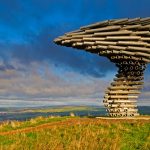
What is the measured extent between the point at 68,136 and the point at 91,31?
8269mm

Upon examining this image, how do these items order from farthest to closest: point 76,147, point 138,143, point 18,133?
point 18,133 < point 138,143 < point 76,147

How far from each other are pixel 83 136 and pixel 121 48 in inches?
311

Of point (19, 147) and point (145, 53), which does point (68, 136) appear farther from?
point (145, 53)

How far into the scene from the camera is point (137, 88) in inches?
1050

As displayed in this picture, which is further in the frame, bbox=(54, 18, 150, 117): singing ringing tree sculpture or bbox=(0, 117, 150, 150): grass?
bbox=(54, 18, 150, 117): singing ringing tree sculpture

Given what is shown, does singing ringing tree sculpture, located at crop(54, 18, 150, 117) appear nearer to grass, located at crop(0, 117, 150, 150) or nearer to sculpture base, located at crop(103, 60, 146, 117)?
sculpture base, located at crop(103, 60, 146, 117)

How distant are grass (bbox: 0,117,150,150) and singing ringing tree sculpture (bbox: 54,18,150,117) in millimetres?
2165

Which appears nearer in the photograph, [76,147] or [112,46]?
[76,147]

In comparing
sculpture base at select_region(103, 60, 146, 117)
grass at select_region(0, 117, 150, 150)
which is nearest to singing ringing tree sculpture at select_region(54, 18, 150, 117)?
sculpture base at select_region(103, 60, 146, 117)

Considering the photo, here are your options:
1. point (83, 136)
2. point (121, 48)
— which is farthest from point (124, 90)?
point (83, 136)

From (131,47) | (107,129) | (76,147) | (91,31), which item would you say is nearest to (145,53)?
(131,47)

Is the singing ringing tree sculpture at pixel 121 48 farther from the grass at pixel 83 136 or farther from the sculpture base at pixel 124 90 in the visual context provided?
the grass at pixel 83 136

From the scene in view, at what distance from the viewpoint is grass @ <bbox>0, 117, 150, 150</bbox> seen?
16188mm

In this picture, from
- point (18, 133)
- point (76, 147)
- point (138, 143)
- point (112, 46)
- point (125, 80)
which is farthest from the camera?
point (125, 80)
